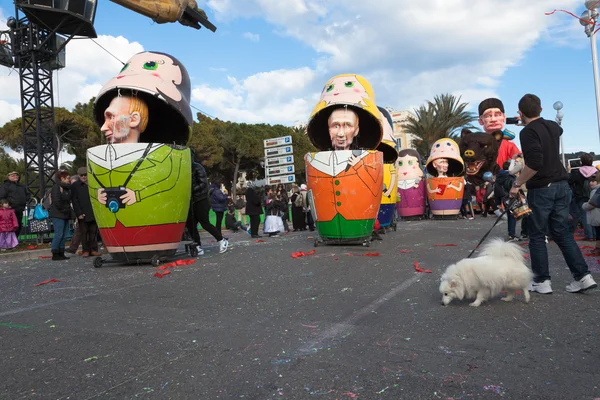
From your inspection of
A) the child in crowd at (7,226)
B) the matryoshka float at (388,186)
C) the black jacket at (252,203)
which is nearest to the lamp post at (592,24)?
the matryoshka float at (388,186)

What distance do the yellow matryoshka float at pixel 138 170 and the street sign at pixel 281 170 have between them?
12.3 metres

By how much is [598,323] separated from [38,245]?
1181 cm

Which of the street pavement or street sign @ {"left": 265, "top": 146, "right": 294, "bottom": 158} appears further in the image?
street sign @ {"left": 265, "top": 146, "right": 294, "bottom": 158}

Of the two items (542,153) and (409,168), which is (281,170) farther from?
(542,153)

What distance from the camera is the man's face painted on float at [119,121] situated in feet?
24.2

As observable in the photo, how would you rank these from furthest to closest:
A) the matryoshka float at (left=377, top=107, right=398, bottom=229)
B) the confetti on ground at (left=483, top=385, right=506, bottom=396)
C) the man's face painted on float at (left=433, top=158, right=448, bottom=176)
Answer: the man's face painted on float at (left=433, top=158, right=448, bottom=176), the matryoshka float at (left=377, top=107, right=398, bottom=229), the confetti on ground at (left=483, top=385, right=506, bottom=396)

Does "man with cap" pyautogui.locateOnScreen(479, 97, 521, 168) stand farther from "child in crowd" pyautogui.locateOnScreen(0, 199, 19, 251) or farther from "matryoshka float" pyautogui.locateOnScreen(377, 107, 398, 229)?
"child in crowd" pyautogui.locateOnScreen(0, 199, 19, 251)

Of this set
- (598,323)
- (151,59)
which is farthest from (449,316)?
(151,59)

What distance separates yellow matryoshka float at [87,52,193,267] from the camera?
6883mm

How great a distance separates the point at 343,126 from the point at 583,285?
211 inches

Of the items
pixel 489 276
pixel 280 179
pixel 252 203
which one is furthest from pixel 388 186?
pixel 280 179

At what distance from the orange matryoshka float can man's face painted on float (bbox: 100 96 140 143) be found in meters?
11.9

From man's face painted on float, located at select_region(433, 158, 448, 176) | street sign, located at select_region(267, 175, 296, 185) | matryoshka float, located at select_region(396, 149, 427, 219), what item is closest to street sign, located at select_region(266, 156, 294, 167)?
street sign, located at select_region(267, 175, 296, 185)

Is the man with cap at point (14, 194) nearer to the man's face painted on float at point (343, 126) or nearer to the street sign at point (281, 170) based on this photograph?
the man's face painted on float at point (343, 126)
